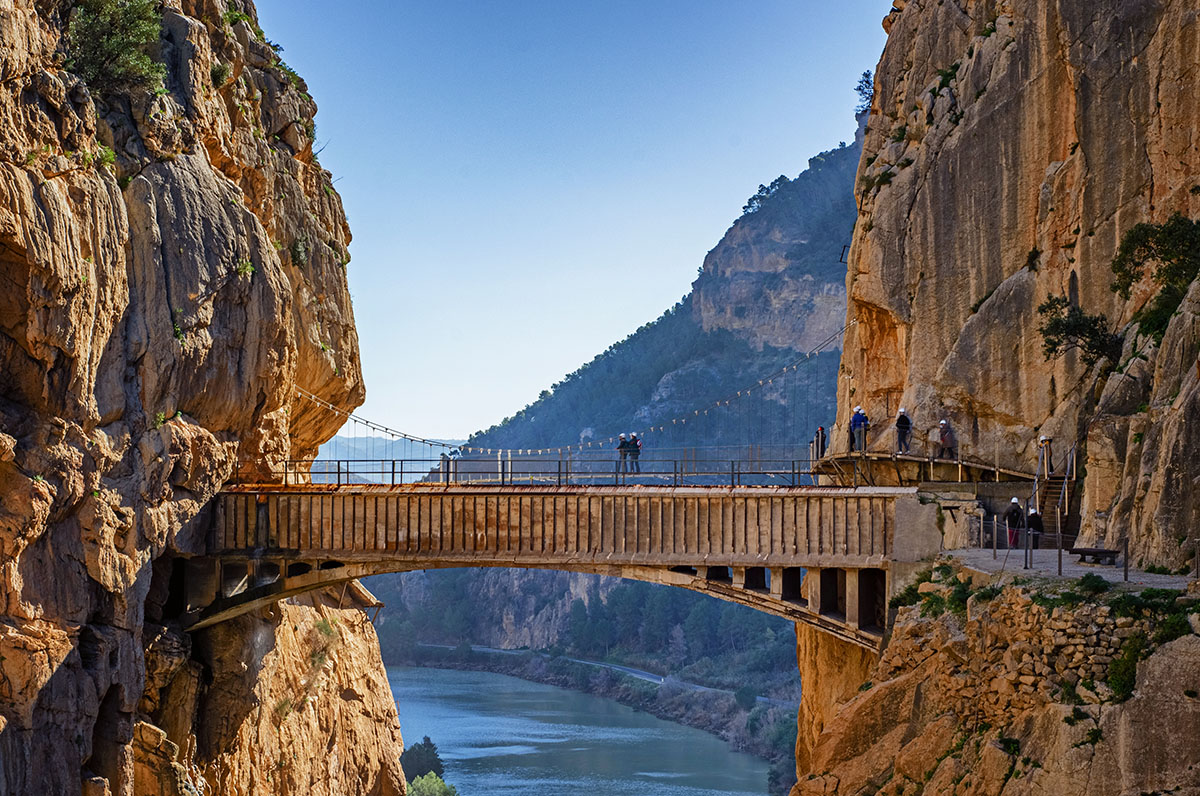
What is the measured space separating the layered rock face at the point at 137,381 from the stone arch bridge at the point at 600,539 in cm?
107

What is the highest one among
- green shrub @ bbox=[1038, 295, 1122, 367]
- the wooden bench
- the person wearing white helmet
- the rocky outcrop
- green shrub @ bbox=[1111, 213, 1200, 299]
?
green shrub @ bbox=[1111, 213, 1200, 299]

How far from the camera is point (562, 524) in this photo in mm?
24375

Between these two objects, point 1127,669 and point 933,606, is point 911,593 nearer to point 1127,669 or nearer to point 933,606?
point 933,606

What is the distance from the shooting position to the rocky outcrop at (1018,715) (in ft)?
40.3

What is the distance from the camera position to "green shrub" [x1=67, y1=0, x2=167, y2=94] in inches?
887

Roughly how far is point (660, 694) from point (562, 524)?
67.2m

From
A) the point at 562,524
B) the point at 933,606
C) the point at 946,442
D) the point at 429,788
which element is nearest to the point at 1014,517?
the point at 933,606

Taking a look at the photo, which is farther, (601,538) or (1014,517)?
(601,538)

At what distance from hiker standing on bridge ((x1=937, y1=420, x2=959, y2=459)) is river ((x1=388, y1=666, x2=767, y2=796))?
36.2m

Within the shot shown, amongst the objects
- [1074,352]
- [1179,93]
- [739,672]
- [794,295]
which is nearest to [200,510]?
[1074,352]

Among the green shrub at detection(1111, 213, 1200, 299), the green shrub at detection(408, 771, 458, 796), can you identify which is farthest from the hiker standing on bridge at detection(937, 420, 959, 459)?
the green shrub at detection(408, 771, 458, 796)

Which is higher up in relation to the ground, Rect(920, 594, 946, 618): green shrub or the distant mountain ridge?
the distant mountain ridge

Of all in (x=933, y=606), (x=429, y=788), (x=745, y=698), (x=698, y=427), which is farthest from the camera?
(x=698, y=427)

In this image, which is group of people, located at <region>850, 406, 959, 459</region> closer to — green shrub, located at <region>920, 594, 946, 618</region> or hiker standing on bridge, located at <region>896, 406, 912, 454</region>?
hiker standing on bridge, located at <region>896, 406, 912, 454</region>
